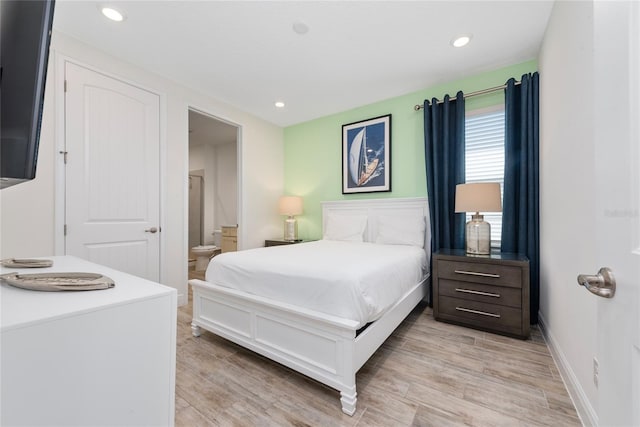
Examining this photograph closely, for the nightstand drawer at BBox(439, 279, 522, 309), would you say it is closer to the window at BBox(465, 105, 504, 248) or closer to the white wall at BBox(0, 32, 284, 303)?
the window at BBox(465, 105, 504, 248)

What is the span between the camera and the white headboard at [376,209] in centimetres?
306

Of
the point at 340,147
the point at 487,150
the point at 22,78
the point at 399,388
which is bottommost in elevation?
the point at 399,388

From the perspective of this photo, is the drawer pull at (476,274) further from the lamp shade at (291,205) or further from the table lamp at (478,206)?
the lamp shade at (291,205)

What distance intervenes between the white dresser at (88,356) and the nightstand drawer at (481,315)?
2.35 metres

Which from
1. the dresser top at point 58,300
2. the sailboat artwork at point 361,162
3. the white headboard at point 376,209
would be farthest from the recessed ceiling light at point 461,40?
the dresser top at point 58,300

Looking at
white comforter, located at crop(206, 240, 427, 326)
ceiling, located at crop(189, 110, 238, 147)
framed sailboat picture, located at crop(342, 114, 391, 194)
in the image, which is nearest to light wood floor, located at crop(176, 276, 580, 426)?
white comforter, located at crop(206, 240, 427, 326)


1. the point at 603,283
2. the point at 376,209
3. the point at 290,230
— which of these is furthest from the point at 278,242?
the point at 603,283

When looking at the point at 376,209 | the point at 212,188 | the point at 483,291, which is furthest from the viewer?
the point at 212,188

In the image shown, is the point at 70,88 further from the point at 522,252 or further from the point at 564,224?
the point at 522,252

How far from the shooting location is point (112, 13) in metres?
1.96

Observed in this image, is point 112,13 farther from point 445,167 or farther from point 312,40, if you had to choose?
point 445,167

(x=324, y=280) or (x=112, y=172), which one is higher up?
(x=112, y=172)

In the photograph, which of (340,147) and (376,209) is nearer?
(376,209)

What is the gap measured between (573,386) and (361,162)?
2.85 m
